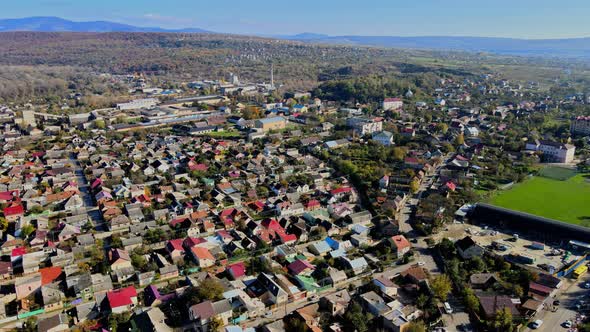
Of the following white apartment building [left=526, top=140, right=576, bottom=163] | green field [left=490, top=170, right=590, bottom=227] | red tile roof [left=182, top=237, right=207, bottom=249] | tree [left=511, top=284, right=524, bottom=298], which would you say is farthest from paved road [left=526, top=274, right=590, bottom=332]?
white apartment building [left=526, top=140, right=576, bottom=163]

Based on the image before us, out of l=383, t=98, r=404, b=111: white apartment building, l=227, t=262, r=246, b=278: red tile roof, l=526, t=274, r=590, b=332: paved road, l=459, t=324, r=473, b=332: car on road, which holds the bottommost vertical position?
l=459, t=324, r=473, b=332: car on road

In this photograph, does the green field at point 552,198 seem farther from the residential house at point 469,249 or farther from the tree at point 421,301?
the tree at point 421,301

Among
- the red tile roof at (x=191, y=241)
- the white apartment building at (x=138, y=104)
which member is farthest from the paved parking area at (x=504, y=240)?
the white apartment building at (x=138, y=104)

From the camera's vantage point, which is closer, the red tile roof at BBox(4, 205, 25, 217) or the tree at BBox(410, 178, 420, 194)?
the red tile roof at BBox(4, 205, 25, 217)

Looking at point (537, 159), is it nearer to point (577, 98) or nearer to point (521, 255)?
point (521, 255)

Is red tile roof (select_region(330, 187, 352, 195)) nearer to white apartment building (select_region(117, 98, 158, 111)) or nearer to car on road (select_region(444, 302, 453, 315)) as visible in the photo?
car on road (select_region(444, 302, 453, 315))

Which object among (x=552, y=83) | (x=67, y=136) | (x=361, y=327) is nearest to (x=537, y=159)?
(x=361, y=327)
